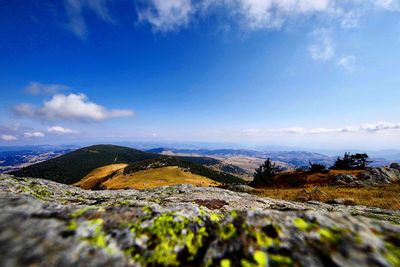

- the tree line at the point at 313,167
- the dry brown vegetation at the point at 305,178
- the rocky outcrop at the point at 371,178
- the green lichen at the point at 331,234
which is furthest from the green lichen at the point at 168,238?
the tree line at the point at 313,167

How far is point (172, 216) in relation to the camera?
6230mm

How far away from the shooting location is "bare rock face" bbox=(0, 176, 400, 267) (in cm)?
429

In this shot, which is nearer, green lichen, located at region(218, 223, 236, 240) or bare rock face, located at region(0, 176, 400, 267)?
bare rock face, located at region(0, 176, 400, 267)

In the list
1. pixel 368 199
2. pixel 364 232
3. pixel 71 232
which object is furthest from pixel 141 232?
pixel 368 199

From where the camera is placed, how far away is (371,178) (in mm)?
44625

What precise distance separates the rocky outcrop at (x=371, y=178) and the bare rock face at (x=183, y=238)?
45.6 m

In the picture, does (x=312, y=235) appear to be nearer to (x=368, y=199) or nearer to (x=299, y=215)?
(x=299, y=215)

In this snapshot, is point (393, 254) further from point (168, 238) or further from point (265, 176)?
point (265, 176)

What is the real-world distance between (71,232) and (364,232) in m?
6.93

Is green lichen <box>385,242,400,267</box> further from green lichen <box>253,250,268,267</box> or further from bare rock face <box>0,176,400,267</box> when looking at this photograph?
green lichen <box>253,250,268,267</box>

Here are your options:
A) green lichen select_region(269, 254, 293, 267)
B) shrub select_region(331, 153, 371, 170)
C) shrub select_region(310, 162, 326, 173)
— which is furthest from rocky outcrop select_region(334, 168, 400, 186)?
green lichen select_region(269, 254, 293, 267)

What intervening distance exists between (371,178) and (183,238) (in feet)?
179

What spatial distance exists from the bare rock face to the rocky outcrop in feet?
150

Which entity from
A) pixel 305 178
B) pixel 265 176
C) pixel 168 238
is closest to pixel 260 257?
pixel 168 238
